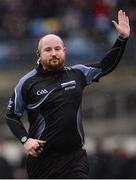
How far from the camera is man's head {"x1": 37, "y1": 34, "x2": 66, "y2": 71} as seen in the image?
931 centimetres

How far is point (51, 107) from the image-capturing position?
9375 millimetres

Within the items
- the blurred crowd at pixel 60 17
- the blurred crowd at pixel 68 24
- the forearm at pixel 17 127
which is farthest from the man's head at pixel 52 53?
the blurred crowd at pixel 60 17

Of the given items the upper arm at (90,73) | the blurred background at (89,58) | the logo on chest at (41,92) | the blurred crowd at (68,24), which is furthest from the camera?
the blurred crowd at (68,24)

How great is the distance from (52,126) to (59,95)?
33 centimetres

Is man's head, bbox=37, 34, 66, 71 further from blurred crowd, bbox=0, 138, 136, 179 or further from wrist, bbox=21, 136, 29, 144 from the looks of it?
blurred crowd, bbox=0, 138, 136, 179

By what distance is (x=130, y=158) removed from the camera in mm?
16828

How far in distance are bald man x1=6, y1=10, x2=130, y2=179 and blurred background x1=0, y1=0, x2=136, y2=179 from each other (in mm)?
10021

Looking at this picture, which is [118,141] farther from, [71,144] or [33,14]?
[71,144]

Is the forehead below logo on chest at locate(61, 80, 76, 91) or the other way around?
the other way around

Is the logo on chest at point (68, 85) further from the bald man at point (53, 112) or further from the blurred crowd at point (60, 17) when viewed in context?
the blurred crowd at point (60, 17)

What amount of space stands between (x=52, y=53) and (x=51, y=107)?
1.80 feet

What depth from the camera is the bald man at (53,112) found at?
934cm

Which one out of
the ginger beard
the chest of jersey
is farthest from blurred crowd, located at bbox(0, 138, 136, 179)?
the ginger beard

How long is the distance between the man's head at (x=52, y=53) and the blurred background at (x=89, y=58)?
1018 cm
